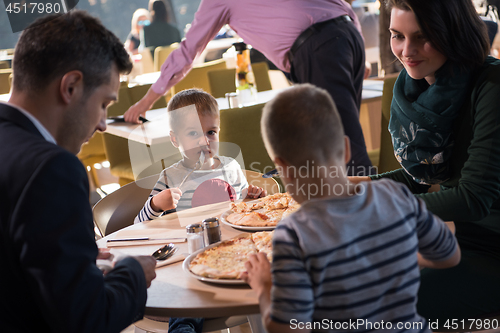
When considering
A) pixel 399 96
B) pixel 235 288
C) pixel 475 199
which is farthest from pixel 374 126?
pixel 235 288

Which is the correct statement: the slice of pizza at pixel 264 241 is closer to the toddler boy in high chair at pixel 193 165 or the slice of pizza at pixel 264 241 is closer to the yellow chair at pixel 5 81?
the toddler boy in high chair at pixel 193 165

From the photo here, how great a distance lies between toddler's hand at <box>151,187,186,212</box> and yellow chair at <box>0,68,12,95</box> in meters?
3.04

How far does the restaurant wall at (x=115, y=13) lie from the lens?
1.19 meters

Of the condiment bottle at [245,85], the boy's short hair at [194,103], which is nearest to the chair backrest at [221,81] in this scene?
the condiment bottle at [245,85]

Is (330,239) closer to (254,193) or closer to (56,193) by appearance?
(56,193)

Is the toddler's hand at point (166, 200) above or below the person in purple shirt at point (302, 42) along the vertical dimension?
below

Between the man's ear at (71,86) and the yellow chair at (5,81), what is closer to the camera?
the man's ear at (71,86)

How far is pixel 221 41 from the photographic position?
7762 mm

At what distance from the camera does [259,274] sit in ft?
2.98

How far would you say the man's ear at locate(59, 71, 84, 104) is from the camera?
2.97 feet

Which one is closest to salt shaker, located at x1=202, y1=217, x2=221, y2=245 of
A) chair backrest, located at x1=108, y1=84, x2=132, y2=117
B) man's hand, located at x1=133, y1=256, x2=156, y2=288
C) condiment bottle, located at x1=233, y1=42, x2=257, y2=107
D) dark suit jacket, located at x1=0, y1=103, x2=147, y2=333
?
man's hand, located at x1=133, y1=256, x2=156, y2=288

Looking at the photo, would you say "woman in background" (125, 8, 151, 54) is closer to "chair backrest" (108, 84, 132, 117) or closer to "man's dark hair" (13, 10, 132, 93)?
"chair backrest" (108, 84, 132, 117)

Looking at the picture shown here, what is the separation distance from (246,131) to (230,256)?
130 centimetres

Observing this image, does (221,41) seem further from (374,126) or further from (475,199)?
(475,199)
